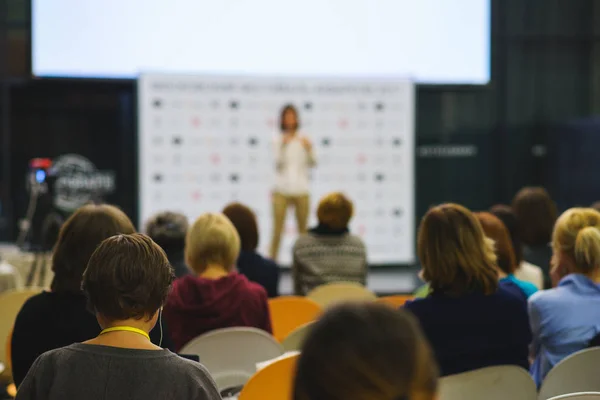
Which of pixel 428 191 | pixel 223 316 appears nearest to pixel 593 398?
pixel 223 316

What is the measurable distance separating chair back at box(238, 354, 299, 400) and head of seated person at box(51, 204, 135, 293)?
589 millimetres

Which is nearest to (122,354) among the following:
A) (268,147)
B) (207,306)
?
(207,306)

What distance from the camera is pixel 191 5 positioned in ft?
25.7

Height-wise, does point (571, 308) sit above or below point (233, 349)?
above

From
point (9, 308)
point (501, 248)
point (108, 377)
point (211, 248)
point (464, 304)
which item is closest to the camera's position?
point (108, 377)

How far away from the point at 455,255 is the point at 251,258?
197 centimetres

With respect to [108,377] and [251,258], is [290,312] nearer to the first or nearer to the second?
[251,258]

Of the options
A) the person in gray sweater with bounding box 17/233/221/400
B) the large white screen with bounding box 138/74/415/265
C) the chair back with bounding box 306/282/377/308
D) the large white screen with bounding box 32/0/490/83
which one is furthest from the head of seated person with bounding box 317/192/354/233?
the large white screen with bounding box 32/0/490/83

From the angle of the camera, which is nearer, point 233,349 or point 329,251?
point 233,349

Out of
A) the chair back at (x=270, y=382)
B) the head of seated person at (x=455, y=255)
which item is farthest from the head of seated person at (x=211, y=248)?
the chair back at (x=270, y=382)

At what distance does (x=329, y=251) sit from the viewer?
16.2 feet

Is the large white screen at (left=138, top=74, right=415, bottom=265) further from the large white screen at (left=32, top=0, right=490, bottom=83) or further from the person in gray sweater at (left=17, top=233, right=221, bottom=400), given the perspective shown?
the person in gray sweater at (left=17, top=233, right=221, bottom=400)

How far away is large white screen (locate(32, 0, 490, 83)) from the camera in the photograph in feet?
24.7

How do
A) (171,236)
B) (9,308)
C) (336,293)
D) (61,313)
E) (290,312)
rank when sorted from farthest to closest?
(336,293), (171,236), (290,312), (9,308), (61,313)
